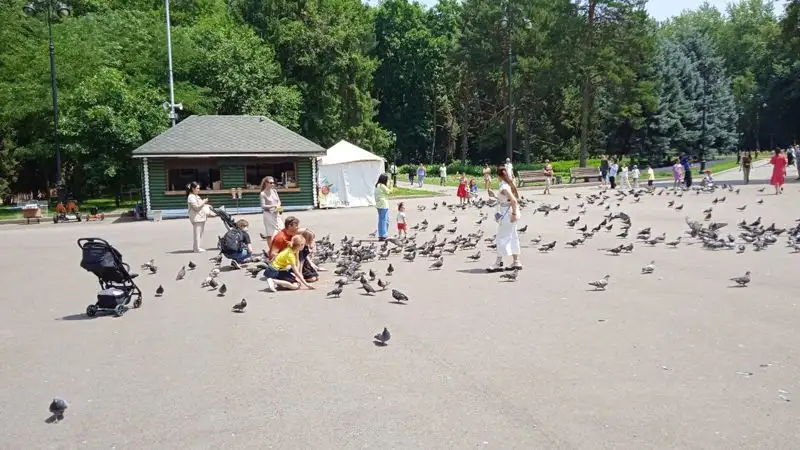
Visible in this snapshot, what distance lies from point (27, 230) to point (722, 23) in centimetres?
11040

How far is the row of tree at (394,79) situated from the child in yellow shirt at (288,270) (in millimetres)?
27619

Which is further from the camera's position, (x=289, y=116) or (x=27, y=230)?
(x=289, y=116)

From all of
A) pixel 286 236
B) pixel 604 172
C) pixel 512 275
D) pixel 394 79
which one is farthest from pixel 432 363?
pixel 394 79

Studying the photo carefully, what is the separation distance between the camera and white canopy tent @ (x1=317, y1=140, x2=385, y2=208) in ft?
121

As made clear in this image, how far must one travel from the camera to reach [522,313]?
9828mm

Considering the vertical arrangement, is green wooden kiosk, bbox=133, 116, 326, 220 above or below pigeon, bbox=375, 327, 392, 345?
above

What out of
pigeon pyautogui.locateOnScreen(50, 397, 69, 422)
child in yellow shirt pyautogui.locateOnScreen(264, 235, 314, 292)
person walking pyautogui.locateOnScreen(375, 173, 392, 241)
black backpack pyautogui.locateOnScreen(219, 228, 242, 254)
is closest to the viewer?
pigeon pyautogui.locateOnScreen(50, 397, 69, 422)

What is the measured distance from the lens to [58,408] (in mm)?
6121

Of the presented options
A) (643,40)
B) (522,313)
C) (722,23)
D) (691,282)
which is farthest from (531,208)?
(722,23)

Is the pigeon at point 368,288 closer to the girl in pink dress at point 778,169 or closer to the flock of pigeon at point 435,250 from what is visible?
the flock of pigeon at point 435,250

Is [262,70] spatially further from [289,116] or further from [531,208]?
[531,208]

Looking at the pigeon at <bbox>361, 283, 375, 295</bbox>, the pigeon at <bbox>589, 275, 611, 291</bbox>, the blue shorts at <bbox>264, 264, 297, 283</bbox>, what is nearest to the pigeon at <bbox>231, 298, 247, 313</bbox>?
the blue shorts at <bbox>264, 264, 297, 283</bbox>

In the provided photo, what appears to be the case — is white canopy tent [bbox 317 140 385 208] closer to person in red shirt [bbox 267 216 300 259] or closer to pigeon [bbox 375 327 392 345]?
person in red shirt [bbox 267 216 300 259]

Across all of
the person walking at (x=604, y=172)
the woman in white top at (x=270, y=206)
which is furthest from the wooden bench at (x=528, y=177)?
the woman in white top at (x=270, y=206)
